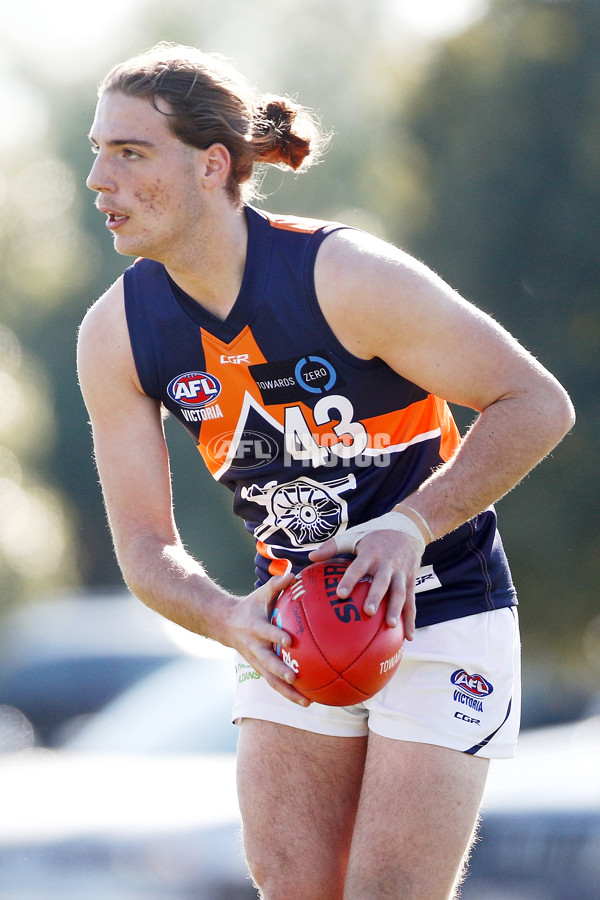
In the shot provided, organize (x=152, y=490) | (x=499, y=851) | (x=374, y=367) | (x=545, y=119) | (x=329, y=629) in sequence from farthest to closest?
(x=545, y=119), (x=499, y=851), (x=152, y=490), (x=374, y=367), (x=329, y=629)

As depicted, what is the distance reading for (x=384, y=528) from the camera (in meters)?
2.98

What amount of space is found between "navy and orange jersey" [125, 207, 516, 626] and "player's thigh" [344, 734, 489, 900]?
0.43 metres

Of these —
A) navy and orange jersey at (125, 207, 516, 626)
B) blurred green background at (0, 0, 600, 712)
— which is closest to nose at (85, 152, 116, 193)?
navy and orange jersey at (125, 207, 516, 626)

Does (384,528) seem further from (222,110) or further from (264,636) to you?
(222,110)

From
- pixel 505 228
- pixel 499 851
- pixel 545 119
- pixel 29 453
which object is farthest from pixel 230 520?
pixel 499 851

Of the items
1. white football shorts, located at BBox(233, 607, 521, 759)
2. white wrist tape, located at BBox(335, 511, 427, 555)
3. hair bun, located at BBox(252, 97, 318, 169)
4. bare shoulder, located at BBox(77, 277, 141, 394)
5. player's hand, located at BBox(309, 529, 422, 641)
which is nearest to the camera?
player's hand, located at BBox(309, 529, 422, 641)

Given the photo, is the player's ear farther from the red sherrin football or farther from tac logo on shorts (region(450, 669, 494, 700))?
tac logo on shorts (region(450, 669, 494, 700))

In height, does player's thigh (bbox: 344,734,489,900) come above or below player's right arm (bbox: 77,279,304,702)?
below

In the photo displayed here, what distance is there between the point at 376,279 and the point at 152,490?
107cm

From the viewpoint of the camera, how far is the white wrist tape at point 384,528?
2.98m

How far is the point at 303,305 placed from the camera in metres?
3.23

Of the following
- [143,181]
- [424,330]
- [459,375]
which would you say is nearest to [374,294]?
[424,330]

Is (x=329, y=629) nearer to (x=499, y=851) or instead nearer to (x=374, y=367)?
(x=374, y=367)

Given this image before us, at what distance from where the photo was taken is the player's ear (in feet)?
11.2
